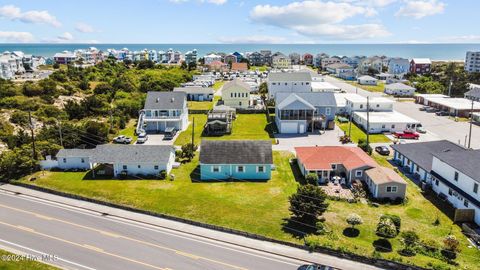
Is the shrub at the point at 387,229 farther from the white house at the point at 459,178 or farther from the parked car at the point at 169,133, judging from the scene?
the parked car at the point at 169,133

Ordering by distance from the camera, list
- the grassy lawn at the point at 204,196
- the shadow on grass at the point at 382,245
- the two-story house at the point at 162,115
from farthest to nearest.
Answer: the two-story house at the point at 162,115 < the grassy lawn at the point at 204,196 < the shadow on grass at the point at 382,245

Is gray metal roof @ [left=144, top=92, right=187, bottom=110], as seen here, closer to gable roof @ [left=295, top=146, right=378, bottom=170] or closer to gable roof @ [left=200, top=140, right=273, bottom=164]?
gable roof @ [left=200, top=140, right=273, bottom=164]

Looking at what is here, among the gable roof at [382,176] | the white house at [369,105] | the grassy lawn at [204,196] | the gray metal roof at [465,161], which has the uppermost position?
the white house at [369,105]

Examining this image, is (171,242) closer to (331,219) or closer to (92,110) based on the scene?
(331,219)

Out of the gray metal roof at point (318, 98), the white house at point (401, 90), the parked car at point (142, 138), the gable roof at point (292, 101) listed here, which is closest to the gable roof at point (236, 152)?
the parked car at point (142, 138)

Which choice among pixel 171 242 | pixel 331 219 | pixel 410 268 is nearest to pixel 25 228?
pixel 171 242

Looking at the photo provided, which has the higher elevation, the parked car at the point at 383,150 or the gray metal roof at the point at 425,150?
the gray metal roof at the point at 425,150

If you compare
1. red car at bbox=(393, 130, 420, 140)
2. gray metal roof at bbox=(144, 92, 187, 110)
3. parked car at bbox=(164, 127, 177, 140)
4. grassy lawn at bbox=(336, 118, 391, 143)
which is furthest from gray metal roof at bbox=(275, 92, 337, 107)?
parked car at bbox=(164, 127, 177, 140)
